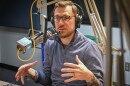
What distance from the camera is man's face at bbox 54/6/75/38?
1.68 m

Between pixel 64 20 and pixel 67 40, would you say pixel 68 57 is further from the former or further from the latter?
pixel 64 20

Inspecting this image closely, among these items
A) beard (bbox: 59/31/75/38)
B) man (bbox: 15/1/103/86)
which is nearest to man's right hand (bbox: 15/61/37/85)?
man (bbox: 15/1/103/86)

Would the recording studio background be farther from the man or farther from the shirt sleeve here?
the shirt sleeve

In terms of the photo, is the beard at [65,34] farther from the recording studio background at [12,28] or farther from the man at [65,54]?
the recording studio background at [12,28]

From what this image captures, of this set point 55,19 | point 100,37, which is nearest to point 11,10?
point 55,19

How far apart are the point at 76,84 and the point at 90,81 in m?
0.26

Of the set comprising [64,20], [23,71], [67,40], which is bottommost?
[23,71]

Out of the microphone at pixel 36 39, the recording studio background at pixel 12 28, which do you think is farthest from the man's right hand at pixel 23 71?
the recording studio background at pixel 12 28

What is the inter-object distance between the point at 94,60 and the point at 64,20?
0.37 metres

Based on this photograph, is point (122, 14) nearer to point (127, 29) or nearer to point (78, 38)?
point (127, 29)

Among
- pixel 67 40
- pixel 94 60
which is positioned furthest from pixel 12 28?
pixel 94 60

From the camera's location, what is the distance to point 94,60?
5.33 ft

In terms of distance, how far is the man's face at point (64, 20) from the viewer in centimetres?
168

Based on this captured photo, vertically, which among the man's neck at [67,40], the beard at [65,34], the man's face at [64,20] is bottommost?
the man's neck at [67,40]
